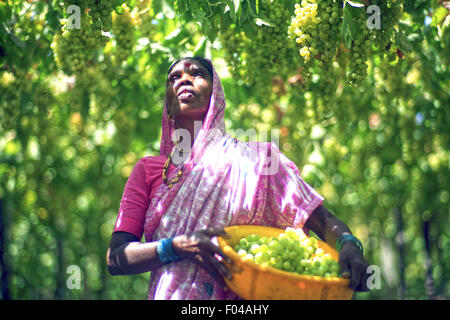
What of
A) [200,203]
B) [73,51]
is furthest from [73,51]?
[200,203]

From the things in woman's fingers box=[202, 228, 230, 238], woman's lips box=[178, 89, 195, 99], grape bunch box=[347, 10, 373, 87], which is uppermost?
grape bunch box=[347, 10, 373, 87]

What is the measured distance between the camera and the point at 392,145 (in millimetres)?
6402

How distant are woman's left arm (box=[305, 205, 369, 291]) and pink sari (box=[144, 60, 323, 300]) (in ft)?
0.26

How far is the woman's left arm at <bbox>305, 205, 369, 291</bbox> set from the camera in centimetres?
197

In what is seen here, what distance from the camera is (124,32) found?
3.93 meters

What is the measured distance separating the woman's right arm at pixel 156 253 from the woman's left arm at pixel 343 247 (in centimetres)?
47

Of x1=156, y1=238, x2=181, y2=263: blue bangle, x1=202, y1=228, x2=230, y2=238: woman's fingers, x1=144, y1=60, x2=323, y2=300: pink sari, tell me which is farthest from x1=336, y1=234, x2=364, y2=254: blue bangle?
x1=156, y1=238, x2=181, y2=263: blue bangle

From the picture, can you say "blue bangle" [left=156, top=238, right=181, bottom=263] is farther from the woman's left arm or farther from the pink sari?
the woman's left arm

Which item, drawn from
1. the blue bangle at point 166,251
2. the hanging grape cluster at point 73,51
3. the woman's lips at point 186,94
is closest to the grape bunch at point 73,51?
the hanging grape cluster at point 73,51

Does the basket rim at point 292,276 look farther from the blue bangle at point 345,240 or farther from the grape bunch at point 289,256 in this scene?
the blue bangle at point 345,240

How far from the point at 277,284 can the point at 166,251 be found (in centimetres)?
51

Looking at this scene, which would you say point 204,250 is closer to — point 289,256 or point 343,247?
point 289,256

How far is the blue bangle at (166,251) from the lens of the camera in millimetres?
2102
